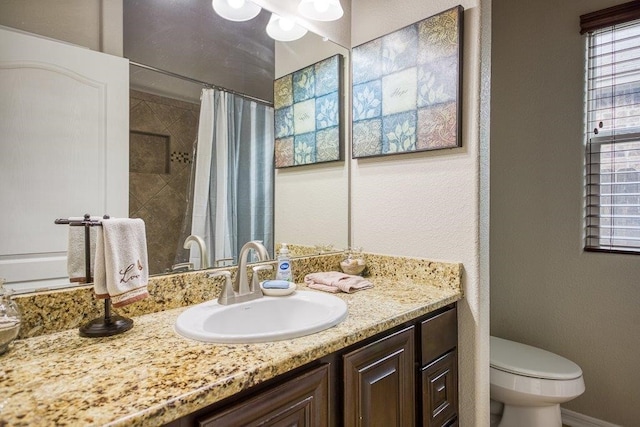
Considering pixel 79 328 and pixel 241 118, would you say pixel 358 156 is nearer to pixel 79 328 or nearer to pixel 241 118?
pixel 241 118

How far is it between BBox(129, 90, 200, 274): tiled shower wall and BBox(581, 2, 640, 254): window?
79.3 inches

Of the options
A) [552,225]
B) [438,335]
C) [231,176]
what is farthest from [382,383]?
[552,225]

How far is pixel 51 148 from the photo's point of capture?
0.90 m

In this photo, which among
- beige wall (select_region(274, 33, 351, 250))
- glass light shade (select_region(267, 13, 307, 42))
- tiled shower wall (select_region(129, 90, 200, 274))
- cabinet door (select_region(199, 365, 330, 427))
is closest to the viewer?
cabinet door (select_region(199, 365, 330, 427))

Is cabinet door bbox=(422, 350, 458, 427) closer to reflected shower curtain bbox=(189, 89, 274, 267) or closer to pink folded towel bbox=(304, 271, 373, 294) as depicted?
pink folded towel bbox=(304, 271, 373, 294)

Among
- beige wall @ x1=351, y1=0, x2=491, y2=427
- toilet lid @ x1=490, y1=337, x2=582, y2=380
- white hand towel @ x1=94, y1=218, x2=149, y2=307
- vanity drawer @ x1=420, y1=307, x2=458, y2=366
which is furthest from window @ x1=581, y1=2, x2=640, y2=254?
white hand towel @ x1=94, y1=218, x2=149, y2=307

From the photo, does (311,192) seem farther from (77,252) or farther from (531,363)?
(531,363)

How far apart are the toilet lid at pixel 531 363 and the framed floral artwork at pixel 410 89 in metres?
1.08

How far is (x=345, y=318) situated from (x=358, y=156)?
885 millimetres

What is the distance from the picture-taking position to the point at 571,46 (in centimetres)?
188

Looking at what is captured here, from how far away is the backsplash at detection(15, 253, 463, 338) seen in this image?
85cm

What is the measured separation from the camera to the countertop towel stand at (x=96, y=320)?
833 millimetres

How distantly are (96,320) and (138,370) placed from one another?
0.99ft

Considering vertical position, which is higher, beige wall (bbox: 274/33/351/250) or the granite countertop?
beige wall (bbox: 274/33/351/250)
